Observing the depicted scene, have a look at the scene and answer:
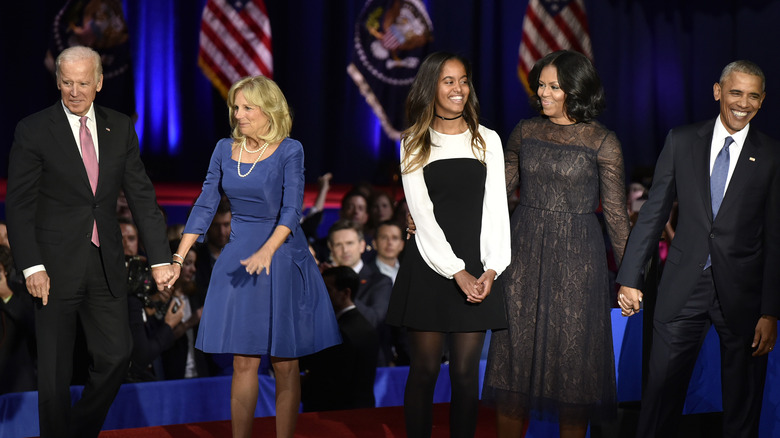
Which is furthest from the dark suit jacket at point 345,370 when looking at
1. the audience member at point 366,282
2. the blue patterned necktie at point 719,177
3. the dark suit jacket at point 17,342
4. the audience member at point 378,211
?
the audience member at point 378,211

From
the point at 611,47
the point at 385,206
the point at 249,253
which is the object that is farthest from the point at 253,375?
the point at 611,47

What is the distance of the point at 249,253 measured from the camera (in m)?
3.04

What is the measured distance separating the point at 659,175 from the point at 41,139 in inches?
79.7

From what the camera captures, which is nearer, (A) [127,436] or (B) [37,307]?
(B) [37,307]

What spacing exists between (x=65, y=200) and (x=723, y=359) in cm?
222

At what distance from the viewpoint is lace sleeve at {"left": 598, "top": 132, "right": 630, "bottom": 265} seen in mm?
2967

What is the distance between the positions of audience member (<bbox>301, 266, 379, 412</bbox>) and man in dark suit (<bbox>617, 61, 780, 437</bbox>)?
161cm

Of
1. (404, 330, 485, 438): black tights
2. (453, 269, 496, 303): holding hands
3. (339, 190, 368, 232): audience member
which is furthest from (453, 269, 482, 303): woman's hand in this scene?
(339, 190, 368, 232): audience member

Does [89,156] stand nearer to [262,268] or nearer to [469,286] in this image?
[262,268]

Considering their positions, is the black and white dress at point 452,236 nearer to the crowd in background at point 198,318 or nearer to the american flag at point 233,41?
the crowd in background at point 198,318

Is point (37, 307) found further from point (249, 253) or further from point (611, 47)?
point (611, 47)

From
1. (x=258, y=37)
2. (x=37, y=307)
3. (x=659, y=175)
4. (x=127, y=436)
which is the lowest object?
(x=127, y=436)

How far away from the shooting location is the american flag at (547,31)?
10453mm

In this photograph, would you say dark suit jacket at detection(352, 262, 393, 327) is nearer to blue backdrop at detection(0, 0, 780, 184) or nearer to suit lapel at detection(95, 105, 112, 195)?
suit lapel at detection(95, 105, 112, 195)
